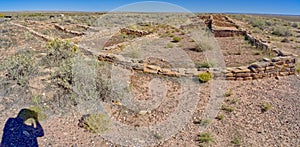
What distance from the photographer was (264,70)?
7.96 m

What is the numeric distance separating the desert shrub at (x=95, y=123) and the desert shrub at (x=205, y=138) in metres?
1.66

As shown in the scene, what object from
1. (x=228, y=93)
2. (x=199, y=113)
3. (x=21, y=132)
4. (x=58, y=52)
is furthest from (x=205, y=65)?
(x=21, y=132)

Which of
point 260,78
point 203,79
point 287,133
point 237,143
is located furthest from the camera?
point 260,78

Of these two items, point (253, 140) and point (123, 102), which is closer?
point (253, 140)

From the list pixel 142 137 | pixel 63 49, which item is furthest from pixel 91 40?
pixel 142 137

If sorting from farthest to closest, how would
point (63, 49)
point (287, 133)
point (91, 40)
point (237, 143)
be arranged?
point (91, 40)
point (63, 49)
point (287, 133)
point (237, 143)

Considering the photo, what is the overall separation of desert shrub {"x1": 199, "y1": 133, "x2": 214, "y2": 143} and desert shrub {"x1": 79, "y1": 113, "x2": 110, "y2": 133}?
1.66 m

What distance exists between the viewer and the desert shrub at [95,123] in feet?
15.8

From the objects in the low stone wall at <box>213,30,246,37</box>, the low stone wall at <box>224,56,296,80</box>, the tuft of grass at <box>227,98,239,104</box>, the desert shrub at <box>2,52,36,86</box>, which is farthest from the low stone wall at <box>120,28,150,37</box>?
the tuft of grass at <box>227,98,239,104</box>

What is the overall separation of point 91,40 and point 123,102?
10.7m

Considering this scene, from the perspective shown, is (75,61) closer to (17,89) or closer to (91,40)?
(17,89)

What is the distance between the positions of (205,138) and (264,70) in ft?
14.2

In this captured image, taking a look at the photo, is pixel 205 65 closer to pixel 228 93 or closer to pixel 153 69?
pixel 153 69

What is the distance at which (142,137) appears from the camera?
468 centimetres
